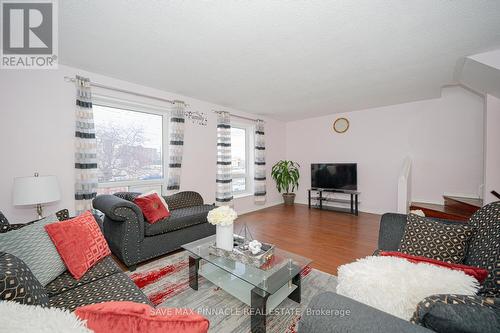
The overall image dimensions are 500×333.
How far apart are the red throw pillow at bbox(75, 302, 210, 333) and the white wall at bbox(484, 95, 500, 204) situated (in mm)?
4242

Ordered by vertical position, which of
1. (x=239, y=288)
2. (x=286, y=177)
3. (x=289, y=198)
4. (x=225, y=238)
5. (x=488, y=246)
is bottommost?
(x=239, y=288)

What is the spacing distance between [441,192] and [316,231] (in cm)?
274

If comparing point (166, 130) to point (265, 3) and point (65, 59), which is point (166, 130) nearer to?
point (65, 59)

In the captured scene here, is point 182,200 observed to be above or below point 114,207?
below

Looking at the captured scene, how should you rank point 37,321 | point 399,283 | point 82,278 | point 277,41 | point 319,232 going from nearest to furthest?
point 37,321, point 399,283, point 82,278, point 277,41, point 319,232

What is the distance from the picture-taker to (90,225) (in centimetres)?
162

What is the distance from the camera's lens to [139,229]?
229cm

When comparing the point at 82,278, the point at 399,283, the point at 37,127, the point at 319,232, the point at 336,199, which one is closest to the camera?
the point at 399,283

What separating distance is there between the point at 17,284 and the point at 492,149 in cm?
486

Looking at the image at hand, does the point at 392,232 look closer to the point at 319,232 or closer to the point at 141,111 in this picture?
the point at 319,232

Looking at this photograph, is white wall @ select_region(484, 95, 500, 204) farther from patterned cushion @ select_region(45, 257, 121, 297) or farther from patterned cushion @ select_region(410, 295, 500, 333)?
patterned cushion @ select_region(45, 257, 121, 297)

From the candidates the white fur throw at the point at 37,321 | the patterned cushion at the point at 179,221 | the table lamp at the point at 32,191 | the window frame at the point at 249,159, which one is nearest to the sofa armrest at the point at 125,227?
the patterned cushion at the point at 179,221

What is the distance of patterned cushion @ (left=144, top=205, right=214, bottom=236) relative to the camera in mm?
2412

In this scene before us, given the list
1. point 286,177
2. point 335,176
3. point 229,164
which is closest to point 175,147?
point 229,164
